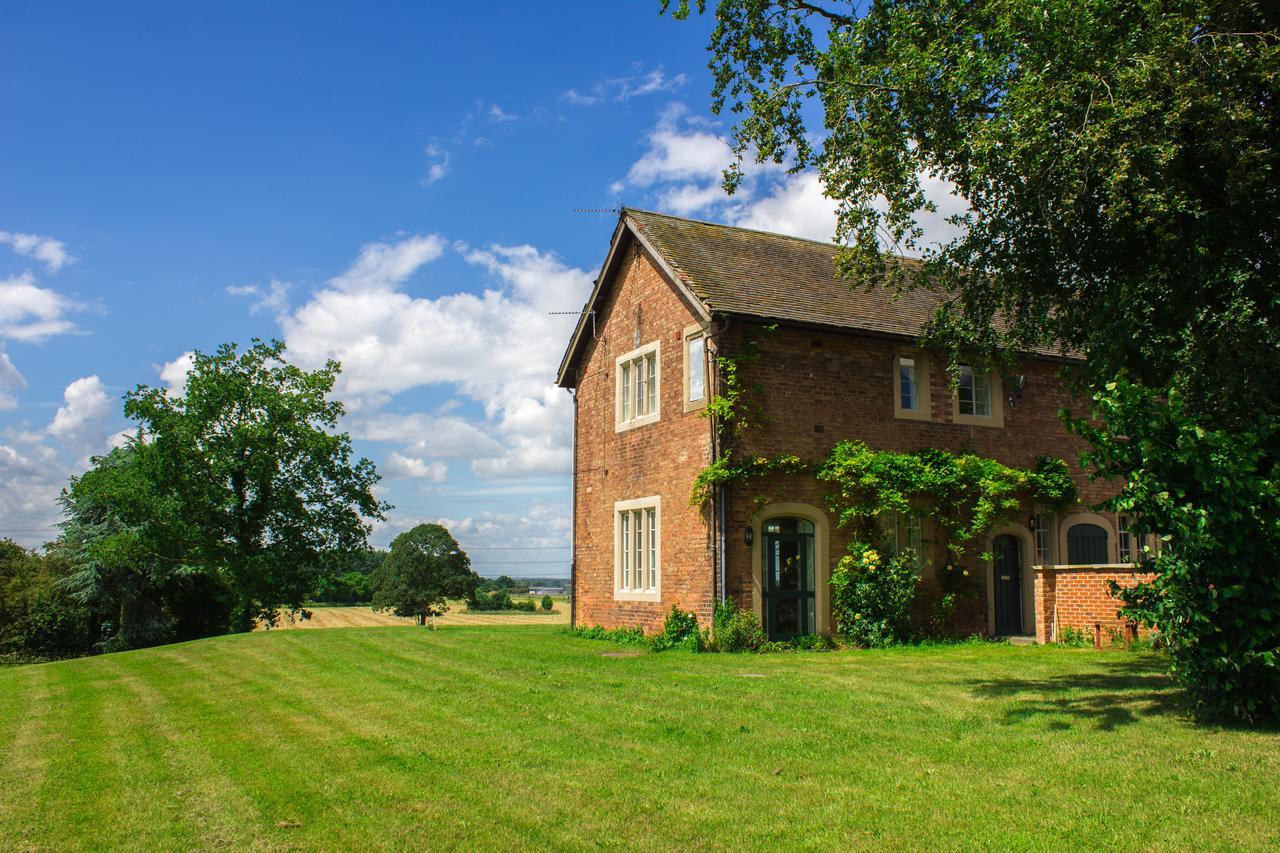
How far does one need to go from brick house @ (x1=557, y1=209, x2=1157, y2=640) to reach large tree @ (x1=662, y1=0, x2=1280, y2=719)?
493cm

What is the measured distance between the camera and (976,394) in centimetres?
1964

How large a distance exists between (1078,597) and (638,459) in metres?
8.55

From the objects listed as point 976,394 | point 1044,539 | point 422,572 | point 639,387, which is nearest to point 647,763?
point 639,387

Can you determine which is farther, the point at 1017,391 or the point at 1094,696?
the point at 1017,391

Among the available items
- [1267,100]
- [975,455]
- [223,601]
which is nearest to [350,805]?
[1267,100]

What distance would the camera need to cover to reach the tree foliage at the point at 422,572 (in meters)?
50.7

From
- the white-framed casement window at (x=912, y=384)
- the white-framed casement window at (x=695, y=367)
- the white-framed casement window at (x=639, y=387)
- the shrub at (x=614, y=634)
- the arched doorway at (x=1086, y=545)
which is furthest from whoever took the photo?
the arched doorway at (x=1086, y=545)

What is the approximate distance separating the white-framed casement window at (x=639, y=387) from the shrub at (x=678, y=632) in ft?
13.3

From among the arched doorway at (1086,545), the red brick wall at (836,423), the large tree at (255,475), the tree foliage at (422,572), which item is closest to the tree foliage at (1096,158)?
the red brick wall at (836,423)

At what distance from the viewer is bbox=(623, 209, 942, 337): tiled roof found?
17453mm

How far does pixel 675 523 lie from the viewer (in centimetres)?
1772

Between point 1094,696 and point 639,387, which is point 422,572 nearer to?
point 639,387

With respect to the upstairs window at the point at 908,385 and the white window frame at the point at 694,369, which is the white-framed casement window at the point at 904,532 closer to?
the upstairs window at the point at 908,385

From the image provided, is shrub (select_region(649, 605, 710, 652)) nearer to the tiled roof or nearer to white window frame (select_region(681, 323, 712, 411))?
white window frame (select_region(681, 323, 712, 411))
